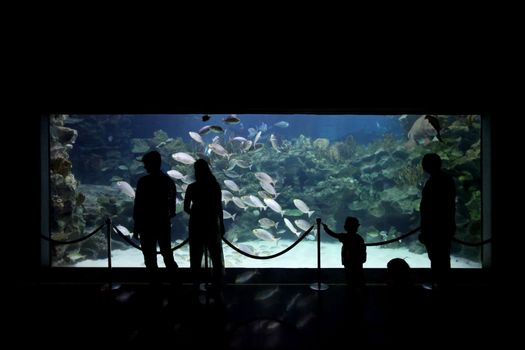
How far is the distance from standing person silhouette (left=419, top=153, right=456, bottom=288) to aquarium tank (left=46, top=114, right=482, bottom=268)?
75.0 inches

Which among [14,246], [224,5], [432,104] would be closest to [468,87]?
[432,104]

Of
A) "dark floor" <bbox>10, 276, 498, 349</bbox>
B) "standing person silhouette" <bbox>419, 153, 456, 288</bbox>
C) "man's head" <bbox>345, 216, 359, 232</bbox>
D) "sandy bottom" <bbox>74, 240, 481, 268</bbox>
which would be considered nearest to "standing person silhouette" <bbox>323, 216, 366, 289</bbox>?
"man's head" <bbox>345, 216, 359, 232</bbox>

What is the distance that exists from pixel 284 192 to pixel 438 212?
33.2 ft

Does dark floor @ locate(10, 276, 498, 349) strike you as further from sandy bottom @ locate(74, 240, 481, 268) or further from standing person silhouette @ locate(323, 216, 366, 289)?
sandy bottom @ locate(74, 240, 481, 268)

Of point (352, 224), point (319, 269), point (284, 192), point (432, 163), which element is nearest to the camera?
point (432, 163)

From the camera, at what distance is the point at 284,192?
14.2m

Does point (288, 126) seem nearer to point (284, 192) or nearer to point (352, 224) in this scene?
point (284, 192)

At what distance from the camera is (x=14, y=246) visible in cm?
560

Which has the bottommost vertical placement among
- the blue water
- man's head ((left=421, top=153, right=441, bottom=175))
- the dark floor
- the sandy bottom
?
the sandy bottom

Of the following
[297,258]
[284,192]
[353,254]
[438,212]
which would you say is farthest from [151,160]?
[284,192]

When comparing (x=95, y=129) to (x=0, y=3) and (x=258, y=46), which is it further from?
(x=258, y=46)

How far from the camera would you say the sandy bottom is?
8.95 metres

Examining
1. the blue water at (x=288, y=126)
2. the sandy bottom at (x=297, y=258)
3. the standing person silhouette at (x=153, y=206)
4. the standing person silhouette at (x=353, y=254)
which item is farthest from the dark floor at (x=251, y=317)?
the blue water at (x=288, y=126)

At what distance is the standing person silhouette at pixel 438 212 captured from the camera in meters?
4.13
